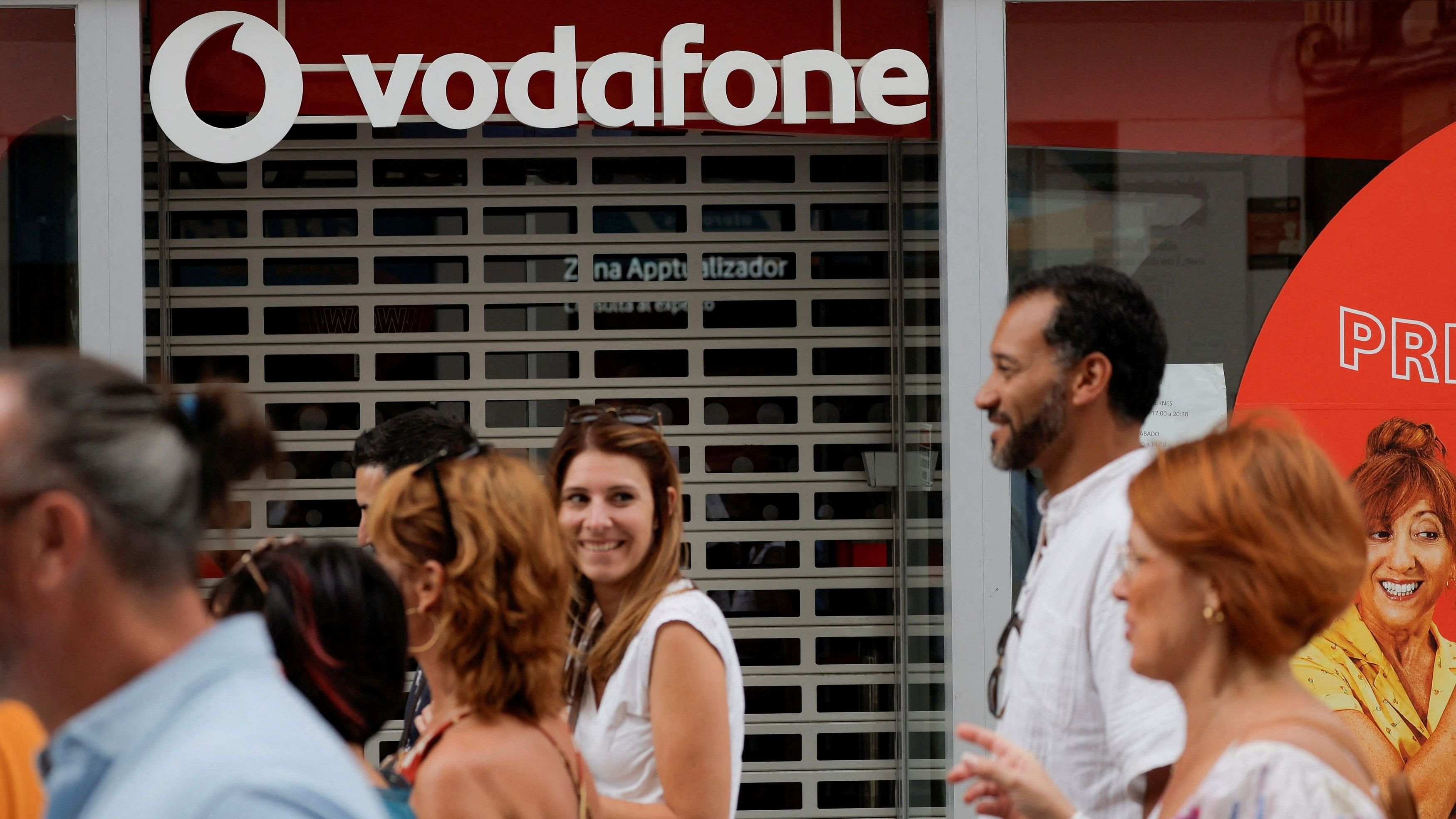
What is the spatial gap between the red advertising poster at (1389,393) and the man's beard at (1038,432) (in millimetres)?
2470

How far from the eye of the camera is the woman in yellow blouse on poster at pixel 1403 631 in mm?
4859

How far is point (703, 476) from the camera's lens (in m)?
6.01

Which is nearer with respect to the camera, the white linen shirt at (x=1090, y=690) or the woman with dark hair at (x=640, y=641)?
the white linen shirt at (x=1090, y=690)

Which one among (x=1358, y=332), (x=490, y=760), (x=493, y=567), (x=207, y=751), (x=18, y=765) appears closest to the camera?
(x=207, y=751)

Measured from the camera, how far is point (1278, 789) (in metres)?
1.73

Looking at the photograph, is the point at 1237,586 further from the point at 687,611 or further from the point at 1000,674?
the point at 687,611

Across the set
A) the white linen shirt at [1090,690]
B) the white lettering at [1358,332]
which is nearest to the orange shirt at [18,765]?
the white linen shirt at [1090,690]

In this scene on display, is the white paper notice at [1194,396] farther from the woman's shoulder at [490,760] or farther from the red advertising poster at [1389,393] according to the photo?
the woman's shoulder at [490,760]

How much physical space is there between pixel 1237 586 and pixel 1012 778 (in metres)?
0.46

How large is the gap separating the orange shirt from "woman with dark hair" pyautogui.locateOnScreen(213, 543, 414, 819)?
1.17 feet

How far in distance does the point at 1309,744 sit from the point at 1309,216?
11.8 feet

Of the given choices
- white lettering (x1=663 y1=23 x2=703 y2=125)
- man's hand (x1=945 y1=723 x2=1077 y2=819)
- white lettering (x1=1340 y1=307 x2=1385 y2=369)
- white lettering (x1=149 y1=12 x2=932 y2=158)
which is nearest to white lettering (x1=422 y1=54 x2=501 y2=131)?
white lettering (x1=149 y1=12 x2=932 y2=158)

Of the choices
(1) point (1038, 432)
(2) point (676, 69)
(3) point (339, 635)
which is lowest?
(3) point (339, 635)

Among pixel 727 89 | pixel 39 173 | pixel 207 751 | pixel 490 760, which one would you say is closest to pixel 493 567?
pixel 490 760
